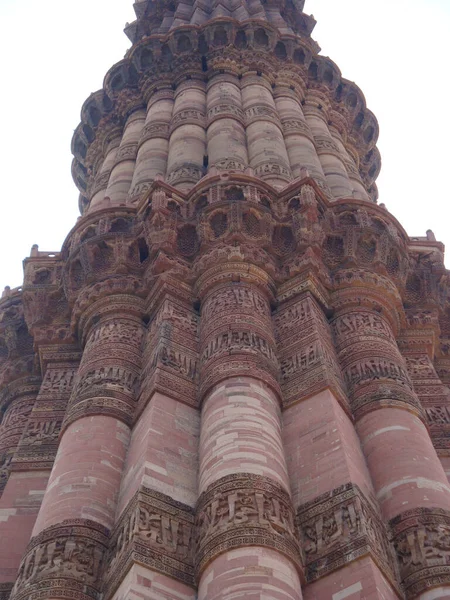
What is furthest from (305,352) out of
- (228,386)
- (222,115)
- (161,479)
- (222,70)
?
(222,70)

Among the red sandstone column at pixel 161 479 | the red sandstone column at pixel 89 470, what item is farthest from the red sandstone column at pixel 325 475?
the red sandstone column at pixel 89 470

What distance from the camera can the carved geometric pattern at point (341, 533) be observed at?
231 inches

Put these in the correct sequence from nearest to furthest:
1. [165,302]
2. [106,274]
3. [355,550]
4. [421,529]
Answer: [355,550] < [421,529] < [165,302] < [106,274]

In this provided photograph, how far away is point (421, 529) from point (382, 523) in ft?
0.96

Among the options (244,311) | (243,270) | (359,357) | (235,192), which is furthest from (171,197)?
(359,357)

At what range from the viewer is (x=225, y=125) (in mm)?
13641

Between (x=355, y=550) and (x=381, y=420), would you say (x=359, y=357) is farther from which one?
(x=355, y=550)

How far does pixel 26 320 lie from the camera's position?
10.7 metres

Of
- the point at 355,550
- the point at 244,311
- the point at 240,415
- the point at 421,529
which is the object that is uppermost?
the point at 244,311

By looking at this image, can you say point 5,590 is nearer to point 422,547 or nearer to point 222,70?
point 422,547

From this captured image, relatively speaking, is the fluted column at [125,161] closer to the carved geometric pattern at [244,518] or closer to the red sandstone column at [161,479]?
the red sandstone column at [161,479]

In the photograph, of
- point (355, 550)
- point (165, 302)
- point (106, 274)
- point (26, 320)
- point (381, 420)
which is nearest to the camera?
point (355, 550)

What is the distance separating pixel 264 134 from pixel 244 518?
27.2 feet

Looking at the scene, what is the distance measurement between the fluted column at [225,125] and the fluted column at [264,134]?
0.40 feet
